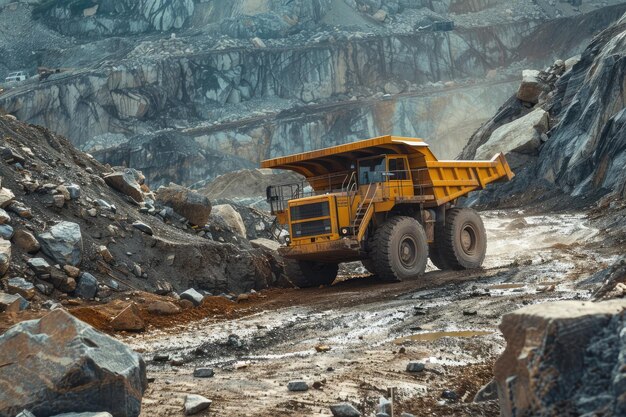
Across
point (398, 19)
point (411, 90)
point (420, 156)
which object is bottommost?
point (420, 156)

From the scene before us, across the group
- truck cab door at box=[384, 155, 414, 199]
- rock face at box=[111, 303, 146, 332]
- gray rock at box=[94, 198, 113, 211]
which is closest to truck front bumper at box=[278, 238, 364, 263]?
truck cab door at box=[384, 155, 414, 199]

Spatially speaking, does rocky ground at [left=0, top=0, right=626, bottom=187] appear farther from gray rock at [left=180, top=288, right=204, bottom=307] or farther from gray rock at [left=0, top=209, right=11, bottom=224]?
gray rock at [left=0, top=209, right=11, bottom=224]

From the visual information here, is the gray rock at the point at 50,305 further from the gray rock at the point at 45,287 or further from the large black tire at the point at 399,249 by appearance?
the large black tire at the point at 399,249

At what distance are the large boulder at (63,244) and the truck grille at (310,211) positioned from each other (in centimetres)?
365

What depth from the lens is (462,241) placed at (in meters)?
15.6

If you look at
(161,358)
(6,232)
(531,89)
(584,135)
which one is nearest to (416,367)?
(161,358)

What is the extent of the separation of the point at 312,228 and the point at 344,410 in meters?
8.83

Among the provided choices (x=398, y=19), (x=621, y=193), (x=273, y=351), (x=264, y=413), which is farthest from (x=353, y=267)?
(x=398, y=19)

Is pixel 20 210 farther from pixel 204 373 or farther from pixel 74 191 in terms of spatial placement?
pixel 204 373

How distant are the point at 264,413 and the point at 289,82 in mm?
60266

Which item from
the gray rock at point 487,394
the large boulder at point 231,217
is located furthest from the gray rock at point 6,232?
the gray rock at point 487,394

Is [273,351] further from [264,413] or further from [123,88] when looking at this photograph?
[123,88]

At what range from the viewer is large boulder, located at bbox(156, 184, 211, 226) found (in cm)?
1570

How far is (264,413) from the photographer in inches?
208
